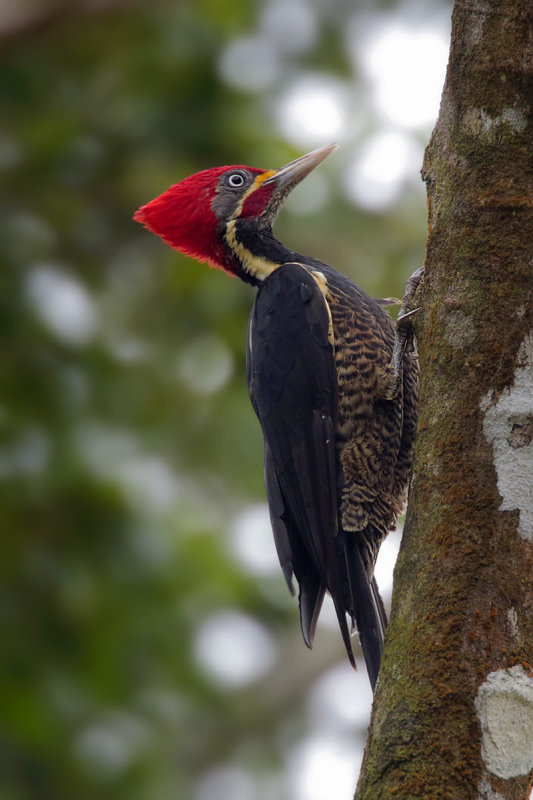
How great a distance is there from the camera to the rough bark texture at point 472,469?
195 cm

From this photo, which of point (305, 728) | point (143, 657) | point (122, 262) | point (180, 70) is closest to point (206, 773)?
point (305, 728)

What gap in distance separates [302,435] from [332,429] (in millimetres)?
107

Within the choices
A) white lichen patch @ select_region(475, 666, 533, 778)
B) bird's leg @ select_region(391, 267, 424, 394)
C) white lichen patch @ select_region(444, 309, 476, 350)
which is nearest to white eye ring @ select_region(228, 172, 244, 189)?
bird's leg @ select_region(391, 267, 424, 394)

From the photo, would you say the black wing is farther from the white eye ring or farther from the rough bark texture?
the rough bark texture

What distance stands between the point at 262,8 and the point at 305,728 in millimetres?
5208

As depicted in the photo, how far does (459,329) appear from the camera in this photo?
7.48ft

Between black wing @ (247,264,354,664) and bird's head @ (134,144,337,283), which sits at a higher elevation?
bird's head @ (134,144,337,283)

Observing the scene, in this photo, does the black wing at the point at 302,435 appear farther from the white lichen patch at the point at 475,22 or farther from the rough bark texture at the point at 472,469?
the white lichen patch at the point at 475,22

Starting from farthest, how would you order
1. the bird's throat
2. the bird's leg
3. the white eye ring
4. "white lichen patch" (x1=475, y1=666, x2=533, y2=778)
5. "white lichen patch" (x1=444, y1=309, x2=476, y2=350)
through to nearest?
the white eye ring < the bird's throat < the bird's leg < "white lichen patch" (x1=444, y1=309, x2=476, y2=350) < "white lichen patch" (x1=475, y1=666, x2=533, y2=778)

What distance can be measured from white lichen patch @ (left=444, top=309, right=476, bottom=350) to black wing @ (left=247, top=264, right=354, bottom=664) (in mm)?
1243

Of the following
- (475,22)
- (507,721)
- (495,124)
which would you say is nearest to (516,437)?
(507,721)

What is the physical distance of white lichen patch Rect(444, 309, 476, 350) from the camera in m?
2.26

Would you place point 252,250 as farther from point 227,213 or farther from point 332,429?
point 332,429

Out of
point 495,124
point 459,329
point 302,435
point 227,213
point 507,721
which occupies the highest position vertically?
point 227,213
